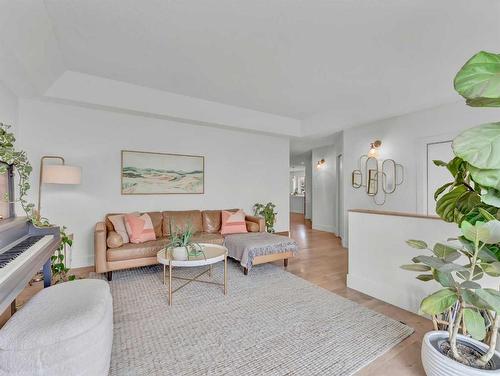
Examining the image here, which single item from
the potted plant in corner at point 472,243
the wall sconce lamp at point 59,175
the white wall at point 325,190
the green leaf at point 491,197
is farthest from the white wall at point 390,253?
the white wall at point 325,190

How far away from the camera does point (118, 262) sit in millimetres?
3244

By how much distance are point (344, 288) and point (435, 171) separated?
7.97 ft

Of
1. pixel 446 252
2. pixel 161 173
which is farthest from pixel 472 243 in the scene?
pixel 161 173

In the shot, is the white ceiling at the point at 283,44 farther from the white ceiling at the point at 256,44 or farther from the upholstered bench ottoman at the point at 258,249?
the upholstered bench ottoman at the point at 258,249

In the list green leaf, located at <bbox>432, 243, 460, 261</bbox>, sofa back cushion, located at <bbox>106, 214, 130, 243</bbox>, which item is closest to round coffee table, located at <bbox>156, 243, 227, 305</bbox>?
sofa back cushion, located at <bbox>106, 214, 130, 243</bbox>

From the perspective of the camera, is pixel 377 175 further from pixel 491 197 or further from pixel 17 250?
pixel 17 250

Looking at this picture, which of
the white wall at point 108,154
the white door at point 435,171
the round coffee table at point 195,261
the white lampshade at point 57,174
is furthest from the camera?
the white door at point 435,171

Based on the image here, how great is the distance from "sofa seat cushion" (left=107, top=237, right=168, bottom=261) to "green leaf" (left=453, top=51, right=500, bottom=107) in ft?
11.5

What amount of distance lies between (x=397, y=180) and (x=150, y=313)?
4.18 meters

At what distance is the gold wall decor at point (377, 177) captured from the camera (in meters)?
4.32

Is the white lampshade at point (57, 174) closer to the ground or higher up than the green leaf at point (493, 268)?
higher up

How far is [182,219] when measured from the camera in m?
4.25

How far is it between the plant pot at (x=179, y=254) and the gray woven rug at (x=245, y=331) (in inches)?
17.2

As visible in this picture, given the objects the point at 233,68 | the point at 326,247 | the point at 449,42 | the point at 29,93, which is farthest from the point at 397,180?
the point at 29,93
